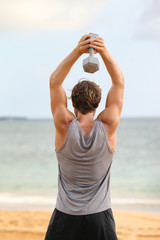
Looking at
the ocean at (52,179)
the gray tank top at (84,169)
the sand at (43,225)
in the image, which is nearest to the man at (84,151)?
the gray tank top at (84,169)

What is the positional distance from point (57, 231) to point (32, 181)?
10064 millimetres

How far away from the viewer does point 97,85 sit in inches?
70.6

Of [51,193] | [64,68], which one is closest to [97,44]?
[64,68]

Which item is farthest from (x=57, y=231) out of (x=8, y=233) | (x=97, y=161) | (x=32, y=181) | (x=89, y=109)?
(x=32, y=181)

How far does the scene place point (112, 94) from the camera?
6.03ft

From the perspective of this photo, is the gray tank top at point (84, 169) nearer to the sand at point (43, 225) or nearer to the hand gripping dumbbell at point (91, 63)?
the hand gripping dumbbell at point (91, 63)

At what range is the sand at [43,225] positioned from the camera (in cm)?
480

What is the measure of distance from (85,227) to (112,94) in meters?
0.73

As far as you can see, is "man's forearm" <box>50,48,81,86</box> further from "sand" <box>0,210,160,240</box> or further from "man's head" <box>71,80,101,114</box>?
"sand" <box>0,210,160,240</box>

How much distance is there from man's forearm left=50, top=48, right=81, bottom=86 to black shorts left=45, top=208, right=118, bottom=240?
72cm

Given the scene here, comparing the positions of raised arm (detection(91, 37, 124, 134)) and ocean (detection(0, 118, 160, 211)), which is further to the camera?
ocean (detection(0, 118, 160, 211))

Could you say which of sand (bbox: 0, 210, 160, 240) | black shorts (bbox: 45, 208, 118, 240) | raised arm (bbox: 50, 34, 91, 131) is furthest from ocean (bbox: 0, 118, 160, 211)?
raised arm (bbox: 50, 34, 91, 131)

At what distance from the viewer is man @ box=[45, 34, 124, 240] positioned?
1750mm

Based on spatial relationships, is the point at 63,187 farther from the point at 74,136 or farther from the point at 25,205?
the point at 25,205
